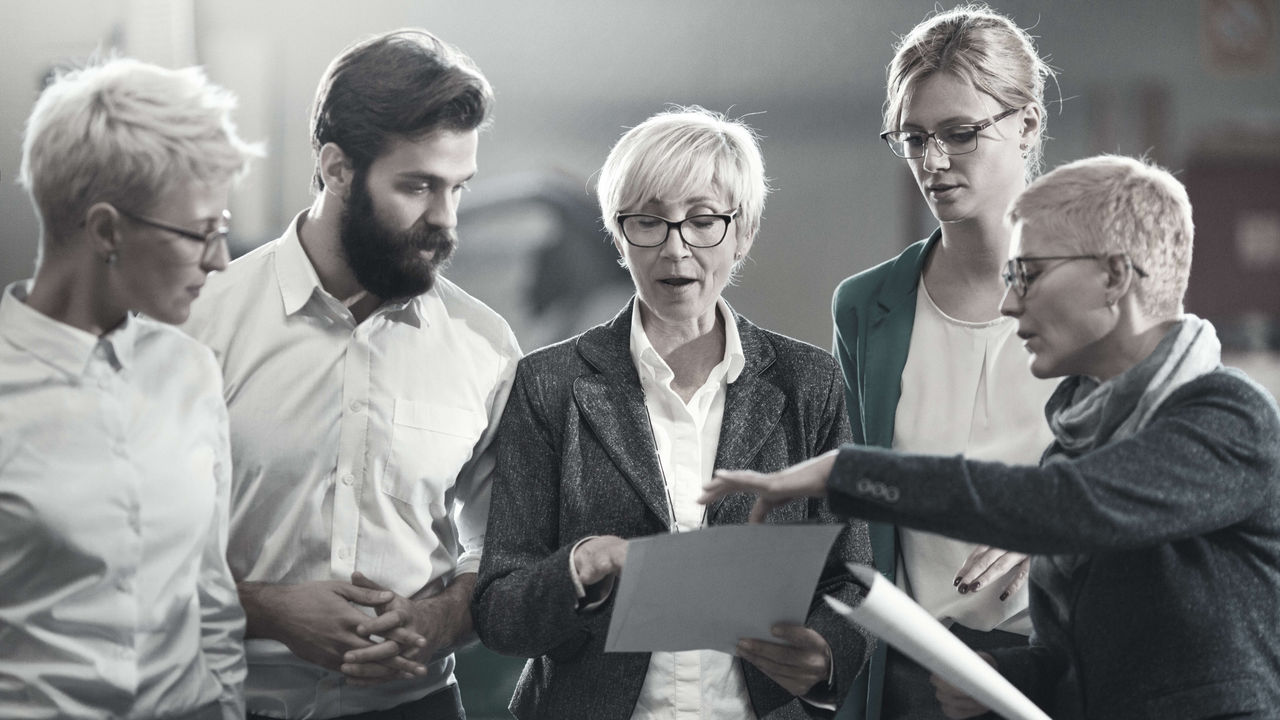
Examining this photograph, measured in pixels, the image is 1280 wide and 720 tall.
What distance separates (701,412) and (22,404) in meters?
0.77

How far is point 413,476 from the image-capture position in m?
1.52

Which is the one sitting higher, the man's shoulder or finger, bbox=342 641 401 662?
the man's shoulder

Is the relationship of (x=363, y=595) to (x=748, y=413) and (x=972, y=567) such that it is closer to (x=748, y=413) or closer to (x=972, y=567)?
(x=748, y=413)

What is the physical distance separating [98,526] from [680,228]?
29.5 inches

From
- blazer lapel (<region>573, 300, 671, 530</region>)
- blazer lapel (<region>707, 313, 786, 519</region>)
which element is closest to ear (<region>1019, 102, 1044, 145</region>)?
blazer lapel (<region>707, 313, 786, 519</region>)

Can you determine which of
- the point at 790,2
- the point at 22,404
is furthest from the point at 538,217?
the point at 22,404

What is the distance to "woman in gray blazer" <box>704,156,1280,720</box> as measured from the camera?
3.49 feet

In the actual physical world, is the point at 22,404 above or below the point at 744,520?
above

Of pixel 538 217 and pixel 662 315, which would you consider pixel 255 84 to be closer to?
pixel 538 217

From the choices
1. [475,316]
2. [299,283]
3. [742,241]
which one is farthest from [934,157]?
[299,283]

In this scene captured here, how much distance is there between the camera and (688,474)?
1.48 metres

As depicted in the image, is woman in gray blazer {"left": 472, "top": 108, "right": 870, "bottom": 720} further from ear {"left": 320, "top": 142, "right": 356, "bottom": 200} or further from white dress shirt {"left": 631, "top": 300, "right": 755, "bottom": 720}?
ear {"left": 320, "top": 142, "right": 356, "bottom": 200}

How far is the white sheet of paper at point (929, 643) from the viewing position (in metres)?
1.06

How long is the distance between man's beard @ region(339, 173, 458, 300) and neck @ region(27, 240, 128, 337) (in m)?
0.38
